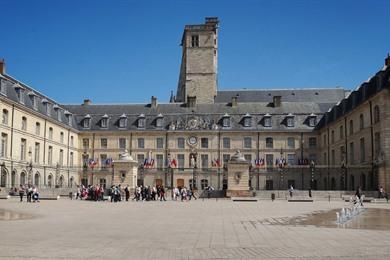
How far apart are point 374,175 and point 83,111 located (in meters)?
39.8

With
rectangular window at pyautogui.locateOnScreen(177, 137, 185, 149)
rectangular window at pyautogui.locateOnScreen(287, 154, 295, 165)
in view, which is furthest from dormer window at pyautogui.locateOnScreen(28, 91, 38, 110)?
rectangular window at pyautogui.locateOnScreen(287, 154, 295, 165)

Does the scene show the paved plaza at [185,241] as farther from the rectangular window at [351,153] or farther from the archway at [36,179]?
the archway at [36,179]

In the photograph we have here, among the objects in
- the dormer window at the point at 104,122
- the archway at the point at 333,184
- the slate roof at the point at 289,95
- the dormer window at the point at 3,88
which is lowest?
the archway at the point at 333,184

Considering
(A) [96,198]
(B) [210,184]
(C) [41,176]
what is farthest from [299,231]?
(B) [210,184]

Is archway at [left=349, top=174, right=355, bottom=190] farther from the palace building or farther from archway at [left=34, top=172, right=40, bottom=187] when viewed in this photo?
archway at [left=34, top=172, right=40, bottom=187]

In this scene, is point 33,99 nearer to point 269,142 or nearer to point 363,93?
point 269,142

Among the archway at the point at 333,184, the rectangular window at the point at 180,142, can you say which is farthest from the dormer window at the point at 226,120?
the archway at the point at 333,184

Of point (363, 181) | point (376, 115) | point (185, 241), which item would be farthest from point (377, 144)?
point (185, 241)

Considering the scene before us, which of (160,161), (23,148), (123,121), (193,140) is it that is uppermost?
(123,121)

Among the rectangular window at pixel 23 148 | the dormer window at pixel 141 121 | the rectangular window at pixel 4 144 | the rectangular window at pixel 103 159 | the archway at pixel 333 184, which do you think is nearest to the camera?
the rectangular window at pixel 4 144

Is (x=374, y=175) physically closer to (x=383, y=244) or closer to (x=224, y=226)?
(x=224, y=226)

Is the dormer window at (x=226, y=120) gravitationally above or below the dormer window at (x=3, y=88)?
below

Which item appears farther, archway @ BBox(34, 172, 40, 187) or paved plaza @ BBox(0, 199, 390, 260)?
archway @ BBox(34, 172, 40, 187)

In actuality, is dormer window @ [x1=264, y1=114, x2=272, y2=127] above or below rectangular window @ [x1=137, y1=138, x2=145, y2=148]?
above
